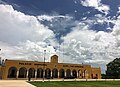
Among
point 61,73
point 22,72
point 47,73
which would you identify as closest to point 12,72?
point 22,72

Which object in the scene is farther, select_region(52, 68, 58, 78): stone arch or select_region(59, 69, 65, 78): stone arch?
select_region(59, 69, 65, 78): stone arch

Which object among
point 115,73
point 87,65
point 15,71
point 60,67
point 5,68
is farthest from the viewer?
point 115,73

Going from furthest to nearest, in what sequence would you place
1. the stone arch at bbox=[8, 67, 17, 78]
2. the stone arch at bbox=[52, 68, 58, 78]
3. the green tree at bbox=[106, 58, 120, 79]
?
1. the green tree at bbox=[106, 58, 120, 79]
2. the stone arch at bbox=[52, 68, 58, 78]
3. the stone arch at bbox=[8, 67, 17, 78]

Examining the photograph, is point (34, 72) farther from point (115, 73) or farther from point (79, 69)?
point (115, 73)

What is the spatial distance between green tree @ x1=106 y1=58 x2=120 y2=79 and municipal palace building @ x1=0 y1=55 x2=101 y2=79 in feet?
38.1

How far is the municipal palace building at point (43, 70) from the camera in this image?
62.3 metres

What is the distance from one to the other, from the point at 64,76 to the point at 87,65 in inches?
437

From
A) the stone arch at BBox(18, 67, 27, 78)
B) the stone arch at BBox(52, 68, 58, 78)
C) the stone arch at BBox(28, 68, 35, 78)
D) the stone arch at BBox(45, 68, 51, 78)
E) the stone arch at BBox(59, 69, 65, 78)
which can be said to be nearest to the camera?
the stone arch at BBox(18, 67, 27, 78)

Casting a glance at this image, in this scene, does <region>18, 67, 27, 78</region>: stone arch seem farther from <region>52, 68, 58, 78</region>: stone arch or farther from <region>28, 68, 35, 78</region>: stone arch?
<region>52, 68, 58, 78</region>: stone arch

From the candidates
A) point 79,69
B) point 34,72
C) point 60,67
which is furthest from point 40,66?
point 79,69

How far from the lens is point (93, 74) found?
81312mm

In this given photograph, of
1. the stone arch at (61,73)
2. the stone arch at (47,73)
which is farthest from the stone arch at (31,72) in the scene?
the stone arch at (61,73)

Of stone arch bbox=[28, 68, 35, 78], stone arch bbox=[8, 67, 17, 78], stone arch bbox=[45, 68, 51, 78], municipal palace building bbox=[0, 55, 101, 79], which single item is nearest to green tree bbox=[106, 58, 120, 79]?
municipal palace building bbox=[0, 55, 101, 79]

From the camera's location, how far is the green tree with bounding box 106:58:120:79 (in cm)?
8662
